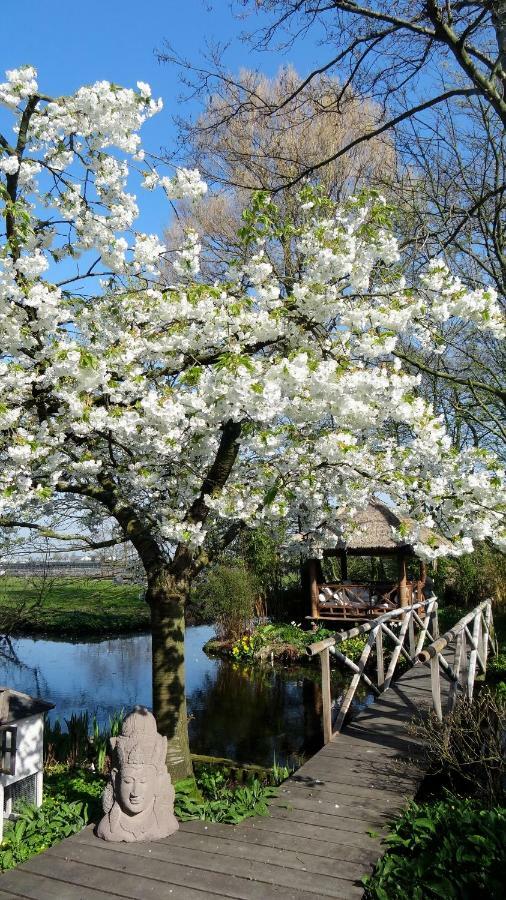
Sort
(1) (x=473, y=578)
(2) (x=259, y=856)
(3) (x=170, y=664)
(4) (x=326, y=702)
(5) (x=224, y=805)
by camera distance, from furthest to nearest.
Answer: (1) (x=473, y=578) → (4) (x=326, y=702) → (3) (x=170, y=664) → (5) (x=224, y=805) → (2) (x=259, y=856)

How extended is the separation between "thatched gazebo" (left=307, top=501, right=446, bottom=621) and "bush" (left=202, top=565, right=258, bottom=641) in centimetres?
148

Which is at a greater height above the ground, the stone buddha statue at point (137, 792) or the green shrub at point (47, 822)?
the stone buddha statue at point (137, 792)

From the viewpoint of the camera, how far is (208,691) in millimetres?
12078

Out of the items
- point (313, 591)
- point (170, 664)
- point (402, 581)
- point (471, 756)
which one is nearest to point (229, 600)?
point (313, 591)

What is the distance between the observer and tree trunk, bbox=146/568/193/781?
5.76 metres

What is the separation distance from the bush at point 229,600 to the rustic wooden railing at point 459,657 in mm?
5568

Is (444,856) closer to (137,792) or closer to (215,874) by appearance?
(215,874)

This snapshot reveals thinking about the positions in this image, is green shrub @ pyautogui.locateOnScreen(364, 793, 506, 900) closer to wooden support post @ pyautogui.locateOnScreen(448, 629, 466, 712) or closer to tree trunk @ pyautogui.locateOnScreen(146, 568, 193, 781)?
tree trunk @ pyautogui.locateOnScreen(146, 568, 193, 781)

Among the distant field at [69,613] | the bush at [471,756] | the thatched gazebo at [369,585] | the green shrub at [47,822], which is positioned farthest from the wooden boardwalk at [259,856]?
the distant field at [69,613]

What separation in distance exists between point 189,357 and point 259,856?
3437 millimetres

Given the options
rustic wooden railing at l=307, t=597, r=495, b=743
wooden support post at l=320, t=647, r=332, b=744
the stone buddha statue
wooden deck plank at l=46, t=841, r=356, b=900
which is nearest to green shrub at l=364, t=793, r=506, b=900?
wooden deck plank at l=46, t=841, r=356, b=900

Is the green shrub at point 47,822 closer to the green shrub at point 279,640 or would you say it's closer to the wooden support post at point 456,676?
the wooden support post at point 456,676

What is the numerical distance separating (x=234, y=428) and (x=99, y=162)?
7.42 ft

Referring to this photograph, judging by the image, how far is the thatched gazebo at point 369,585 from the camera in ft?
47.5
